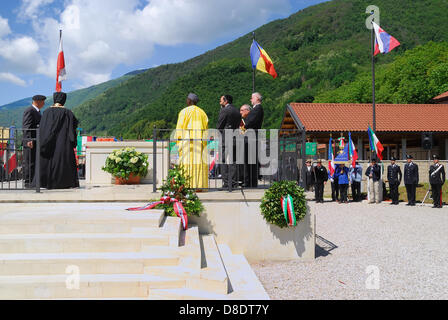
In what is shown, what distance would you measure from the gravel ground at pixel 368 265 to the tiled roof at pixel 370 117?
1623cm

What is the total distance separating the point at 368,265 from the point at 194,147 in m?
3.77

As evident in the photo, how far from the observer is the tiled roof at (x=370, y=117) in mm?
26531

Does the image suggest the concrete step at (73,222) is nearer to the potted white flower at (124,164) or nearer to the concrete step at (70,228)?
the concrete step at (70,228)

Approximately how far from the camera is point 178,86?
10012 cm

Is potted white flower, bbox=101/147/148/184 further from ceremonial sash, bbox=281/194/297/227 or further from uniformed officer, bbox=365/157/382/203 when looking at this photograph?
uniformed officer, bbox=365/157/382/203

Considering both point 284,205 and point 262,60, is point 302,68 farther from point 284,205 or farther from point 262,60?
point 284,205

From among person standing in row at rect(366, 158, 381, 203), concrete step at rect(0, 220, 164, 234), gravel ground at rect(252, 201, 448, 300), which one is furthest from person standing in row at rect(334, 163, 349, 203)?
concrete step at rect(0, 220, 164, 234)

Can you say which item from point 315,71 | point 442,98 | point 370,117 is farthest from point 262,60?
point 315,71

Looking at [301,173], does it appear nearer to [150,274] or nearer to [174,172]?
[174,172]

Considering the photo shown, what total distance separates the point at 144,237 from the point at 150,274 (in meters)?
0.65

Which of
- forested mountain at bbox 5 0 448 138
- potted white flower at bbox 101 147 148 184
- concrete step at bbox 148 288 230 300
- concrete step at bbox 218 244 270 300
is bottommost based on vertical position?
concrete step at bbox 218 244 270 300

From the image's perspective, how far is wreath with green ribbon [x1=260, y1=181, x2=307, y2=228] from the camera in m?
6.32

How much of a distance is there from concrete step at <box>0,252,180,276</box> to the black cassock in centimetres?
314
